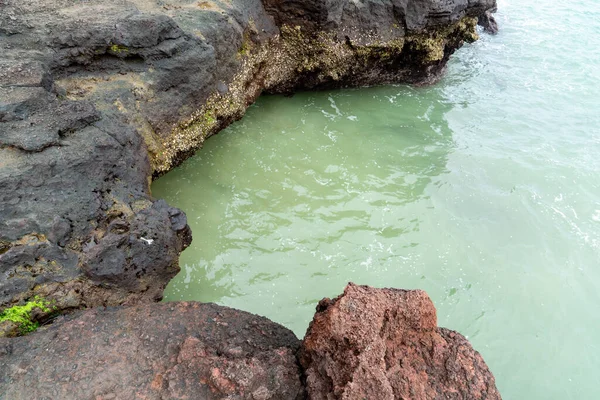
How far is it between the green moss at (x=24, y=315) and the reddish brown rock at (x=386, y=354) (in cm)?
183

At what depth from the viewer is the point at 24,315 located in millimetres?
2949

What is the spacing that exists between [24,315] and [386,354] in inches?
92.7

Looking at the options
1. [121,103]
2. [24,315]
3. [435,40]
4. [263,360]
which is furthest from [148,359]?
[435,40]

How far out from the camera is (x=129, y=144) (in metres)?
4.11

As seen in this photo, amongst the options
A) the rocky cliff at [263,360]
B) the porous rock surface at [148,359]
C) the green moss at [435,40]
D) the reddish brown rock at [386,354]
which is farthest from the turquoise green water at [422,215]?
the reddish brown rock at [386,354]

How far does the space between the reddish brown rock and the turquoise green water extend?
183cm

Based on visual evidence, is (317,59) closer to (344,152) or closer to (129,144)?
(344,152)

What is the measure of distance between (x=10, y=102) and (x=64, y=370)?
211 centimetres

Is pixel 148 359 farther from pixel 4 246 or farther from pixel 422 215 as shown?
pixel 422 215

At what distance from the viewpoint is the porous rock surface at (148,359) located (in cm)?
253

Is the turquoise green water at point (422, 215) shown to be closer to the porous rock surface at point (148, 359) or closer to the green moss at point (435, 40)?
the green moss at point (435, 40)

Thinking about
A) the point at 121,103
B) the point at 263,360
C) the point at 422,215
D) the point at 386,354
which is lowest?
the point at 422,215

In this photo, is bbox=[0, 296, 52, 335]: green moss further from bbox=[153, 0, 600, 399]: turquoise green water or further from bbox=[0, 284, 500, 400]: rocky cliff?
bbox=[153, 0, 600, 399]: turquoise green water

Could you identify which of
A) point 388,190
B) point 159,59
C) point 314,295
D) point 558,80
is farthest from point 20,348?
point 558,80
